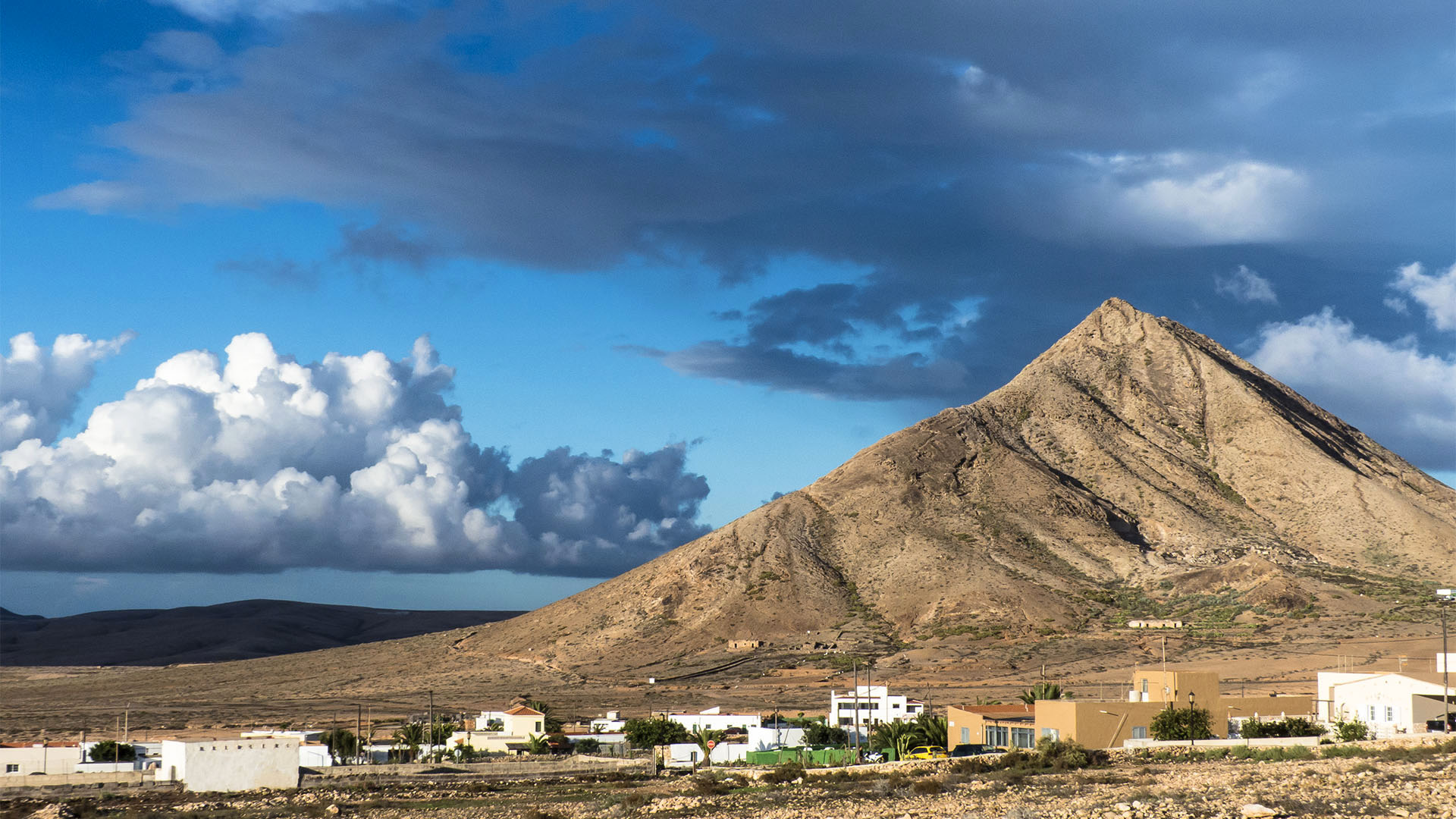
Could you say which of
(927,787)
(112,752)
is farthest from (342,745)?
(927,787)

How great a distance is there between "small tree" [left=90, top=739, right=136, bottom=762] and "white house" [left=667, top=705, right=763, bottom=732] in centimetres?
2883

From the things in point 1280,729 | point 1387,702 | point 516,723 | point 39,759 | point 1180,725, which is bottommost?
point 39,759

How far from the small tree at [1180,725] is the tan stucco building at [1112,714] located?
4.09 ft

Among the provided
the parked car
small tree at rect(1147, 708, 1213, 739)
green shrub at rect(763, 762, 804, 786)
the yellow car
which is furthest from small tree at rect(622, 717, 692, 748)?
small tree at rect(1147, 708, 1213, 739)

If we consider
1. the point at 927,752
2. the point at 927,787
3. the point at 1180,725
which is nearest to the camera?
the point at 927,787

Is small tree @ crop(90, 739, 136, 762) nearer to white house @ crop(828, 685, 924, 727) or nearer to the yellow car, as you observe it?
white house @ crop(828, 685, 924, 727)

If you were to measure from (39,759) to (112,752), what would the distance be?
11.8ft

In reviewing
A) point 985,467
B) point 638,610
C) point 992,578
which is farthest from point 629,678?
point 985,467

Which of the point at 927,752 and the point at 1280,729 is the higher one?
the point at 1280,729

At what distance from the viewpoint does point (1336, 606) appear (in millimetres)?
115562

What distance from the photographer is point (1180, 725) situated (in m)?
53.7

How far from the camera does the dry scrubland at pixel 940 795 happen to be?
30578mm

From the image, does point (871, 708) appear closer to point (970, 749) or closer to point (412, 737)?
point (970, 749)

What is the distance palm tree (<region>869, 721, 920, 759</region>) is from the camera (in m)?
59.3
